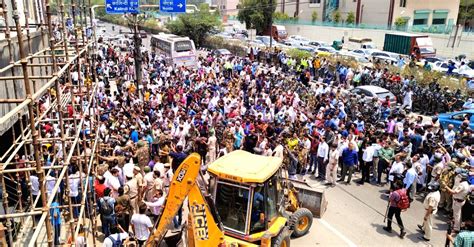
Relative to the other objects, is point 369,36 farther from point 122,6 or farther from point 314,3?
point 122,6

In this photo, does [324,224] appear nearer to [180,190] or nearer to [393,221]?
[393,221]

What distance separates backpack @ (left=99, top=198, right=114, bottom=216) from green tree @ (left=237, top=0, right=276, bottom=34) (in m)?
45.1

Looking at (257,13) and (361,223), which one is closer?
(361,223)

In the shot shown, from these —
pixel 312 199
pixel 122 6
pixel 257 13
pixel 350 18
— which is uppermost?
pixel 122 6

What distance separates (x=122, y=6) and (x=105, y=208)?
14.7m

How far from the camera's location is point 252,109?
15.7 metres

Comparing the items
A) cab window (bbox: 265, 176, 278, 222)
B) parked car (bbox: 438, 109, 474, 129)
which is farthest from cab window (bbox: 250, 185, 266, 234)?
parked car (bbox: 438, 109, 474, 129)

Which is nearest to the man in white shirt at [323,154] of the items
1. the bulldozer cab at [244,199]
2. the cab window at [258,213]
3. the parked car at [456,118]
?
the bulldozer cab at [244,199]

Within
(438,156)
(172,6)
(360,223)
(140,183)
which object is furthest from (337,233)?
(172,6)

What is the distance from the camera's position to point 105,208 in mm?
7922

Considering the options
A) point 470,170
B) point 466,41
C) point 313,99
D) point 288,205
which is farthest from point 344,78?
point 466,41

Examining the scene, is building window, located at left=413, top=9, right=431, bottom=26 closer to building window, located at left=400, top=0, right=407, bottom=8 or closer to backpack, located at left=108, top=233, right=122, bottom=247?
building window, located at left=400, top=0, right=407, bottom=8

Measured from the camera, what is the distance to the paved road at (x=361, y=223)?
898 cm

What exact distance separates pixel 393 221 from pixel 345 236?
4.91 ft
